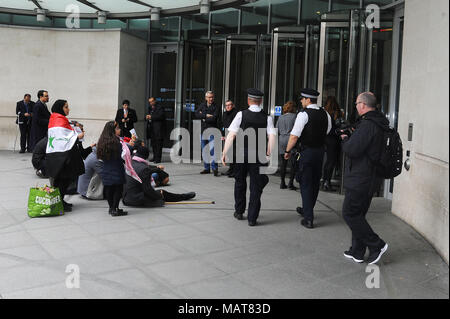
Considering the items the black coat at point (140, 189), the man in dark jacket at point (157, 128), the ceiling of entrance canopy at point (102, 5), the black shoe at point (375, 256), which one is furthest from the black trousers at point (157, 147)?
the black shoe at point (375, 256)

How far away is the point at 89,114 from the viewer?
14477mm

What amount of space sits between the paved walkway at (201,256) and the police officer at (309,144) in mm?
438

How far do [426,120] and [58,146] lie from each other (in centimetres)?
463

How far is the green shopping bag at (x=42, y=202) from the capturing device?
6.31m

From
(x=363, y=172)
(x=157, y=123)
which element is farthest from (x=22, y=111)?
(x=363, y=172)

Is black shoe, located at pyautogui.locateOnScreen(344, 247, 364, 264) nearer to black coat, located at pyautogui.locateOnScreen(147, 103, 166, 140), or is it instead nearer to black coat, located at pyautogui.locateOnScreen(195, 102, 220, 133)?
black coat, located at pyautogui.locateOnScreen(195, 102, 220, 133)

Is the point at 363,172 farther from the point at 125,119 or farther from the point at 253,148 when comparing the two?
the point at 125,119

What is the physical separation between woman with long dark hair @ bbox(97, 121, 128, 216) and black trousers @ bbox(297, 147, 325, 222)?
7.64 ft

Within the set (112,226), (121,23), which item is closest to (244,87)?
(121,23)

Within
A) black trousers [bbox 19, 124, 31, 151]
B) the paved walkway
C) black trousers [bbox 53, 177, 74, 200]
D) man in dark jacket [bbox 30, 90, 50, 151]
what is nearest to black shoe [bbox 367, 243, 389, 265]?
the paved walkway

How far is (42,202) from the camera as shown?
6.32 metres

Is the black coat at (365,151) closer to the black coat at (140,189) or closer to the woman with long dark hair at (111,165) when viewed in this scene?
the woman with long dark hair at (111,165)
